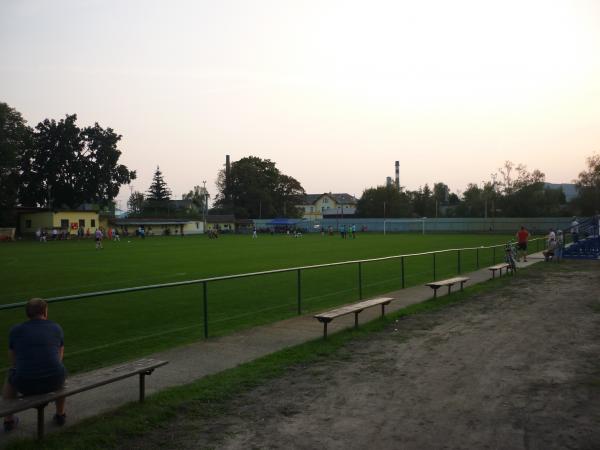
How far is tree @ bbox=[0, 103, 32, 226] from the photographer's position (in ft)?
205

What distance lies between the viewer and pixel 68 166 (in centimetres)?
7625

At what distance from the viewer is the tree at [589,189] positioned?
79.9m

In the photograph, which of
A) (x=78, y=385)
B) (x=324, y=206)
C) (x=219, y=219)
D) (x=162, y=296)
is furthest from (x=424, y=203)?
(x=78, y=385)

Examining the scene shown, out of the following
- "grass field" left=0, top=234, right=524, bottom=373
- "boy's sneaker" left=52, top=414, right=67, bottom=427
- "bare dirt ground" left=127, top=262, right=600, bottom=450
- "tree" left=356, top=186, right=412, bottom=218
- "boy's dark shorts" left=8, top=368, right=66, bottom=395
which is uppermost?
"tree" left=356, top=186, right=412, bottom=218

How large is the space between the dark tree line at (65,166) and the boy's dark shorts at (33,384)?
73427 millimetres

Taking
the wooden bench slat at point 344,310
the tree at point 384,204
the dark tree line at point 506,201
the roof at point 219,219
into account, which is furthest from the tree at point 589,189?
the wooden bench slat at point 344,310

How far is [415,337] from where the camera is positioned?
9.55 m

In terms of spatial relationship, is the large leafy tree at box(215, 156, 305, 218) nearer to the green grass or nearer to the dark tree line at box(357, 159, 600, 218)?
the dark tree line at box(357, 159, 600, 218)

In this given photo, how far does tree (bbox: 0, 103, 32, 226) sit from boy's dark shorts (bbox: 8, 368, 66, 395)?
6416 centimetres

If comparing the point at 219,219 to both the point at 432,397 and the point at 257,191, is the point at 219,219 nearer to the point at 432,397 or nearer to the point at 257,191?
the point at 257,191

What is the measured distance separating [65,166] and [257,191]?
46082 millimetres

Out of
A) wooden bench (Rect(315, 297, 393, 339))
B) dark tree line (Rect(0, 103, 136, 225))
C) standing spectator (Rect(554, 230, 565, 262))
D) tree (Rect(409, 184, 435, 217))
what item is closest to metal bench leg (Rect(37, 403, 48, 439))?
wooden bench (Rect(315, 297, 393, 339))

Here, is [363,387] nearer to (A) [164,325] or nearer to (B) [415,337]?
(B) [415,337]

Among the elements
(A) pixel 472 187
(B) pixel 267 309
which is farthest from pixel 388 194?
(B) pixel 267 309
